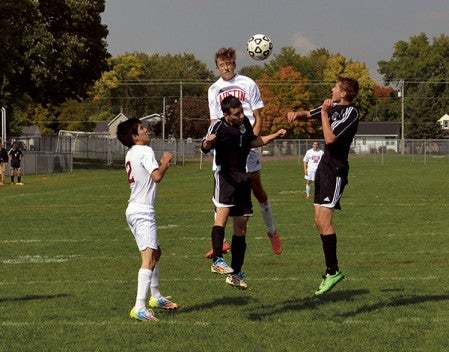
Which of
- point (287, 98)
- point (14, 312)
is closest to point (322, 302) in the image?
point (14, 312)

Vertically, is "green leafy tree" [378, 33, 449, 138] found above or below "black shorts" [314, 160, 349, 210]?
above

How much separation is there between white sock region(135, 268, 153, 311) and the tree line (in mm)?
41219

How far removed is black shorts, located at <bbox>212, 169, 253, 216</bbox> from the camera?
9516mm

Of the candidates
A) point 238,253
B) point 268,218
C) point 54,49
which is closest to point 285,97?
point 54,49

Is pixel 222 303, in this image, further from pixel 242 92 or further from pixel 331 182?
pixel 242 92

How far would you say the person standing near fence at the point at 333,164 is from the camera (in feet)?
29.5

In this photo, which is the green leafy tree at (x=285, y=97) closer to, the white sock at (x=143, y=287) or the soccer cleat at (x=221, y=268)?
the soccer cleat at (x=221, y=268)

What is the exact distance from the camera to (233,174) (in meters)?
9.49

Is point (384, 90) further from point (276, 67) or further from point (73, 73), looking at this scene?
point (73, 73)

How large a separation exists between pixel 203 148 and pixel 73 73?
2066 inches

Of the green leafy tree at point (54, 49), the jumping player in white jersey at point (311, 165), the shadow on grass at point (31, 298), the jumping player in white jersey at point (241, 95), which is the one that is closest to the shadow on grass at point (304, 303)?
the jumping player in white jersey at point (241, 95)

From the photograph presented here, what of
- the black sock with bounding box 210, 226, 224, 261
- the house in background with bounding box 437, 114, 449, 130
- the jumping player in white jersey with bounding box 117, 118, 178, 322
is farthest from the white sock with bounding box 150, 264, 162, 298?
the house in background with bounding box 437, 114, 449, 130

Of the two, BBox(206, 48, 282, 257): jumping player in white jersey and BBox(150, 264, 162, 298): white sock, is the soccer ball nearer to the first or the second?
BBox(206, 48, 282, 257): jumping player in white jersey

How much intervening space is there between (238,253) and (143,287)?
68.9 inches
